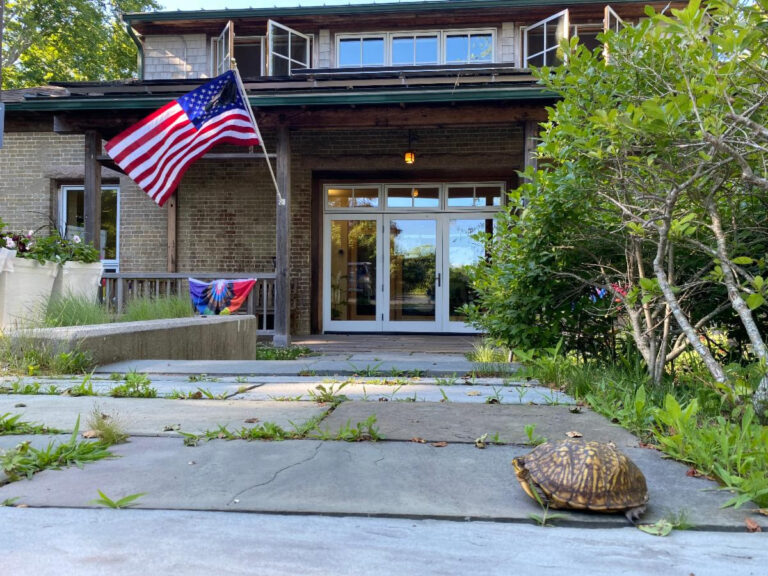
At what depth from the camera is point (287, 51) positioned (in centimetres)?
1105

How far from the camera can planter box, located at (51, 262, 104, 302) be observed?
7023 millimetres

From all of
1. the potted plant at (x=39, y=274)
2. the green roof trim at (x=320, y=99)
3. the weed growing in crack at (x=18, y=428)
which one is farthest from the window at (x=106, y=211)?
the weed growing in crack at (x=18, y=428)

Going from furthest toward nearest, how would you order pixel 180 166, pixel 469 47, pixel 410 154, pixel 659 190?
pixel 469 47
pixel 410 154
pixel 180 166
pixel 659 190

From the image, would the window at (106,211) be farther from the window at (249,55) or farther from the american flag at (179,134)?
the american flag at (179,134)

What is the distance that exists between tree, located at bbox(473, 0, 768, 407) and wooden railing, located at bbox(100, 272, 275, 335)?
15.0 ft

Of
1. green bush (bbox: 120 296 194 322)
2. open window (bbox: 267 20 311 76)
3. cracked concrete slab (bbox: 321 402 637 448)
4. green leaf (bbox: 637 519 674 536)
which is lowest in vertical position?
green leaf (bbox: 637 519 674 536)

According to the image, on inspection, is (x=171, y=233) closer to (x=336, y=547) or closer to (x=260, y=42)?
(x=260, y=42)

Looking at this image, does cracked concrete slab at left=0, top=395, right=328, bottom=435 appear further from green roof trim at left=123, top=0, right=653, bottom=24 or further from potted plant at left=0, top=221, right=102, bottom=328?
green roof trim at left=123, top=0, right=653, bottom=24

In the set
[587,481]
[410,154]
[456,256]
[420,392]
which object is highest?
[410,154]

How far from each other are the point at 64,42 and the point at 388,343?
17.4 m

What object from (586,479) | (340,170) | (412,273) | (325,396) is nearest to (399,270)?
(412,273)

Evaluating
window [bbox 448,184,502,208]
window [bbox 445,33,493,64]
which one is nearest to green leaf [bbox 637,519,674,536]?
window [bbox 448,184,502,208]

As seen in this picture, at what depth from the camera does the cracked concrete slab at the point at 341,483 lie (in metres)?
1.93

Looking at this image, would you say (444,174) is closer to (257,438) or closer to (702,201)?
(702,201)
